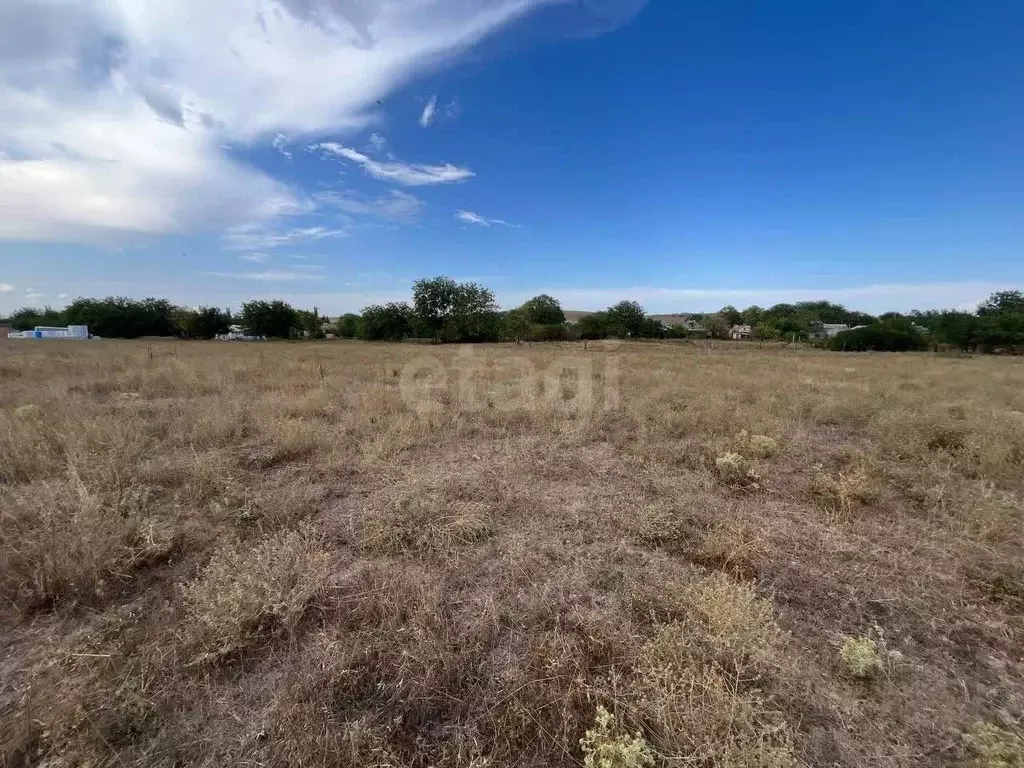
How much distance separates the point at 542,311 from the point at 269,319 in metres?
35.2

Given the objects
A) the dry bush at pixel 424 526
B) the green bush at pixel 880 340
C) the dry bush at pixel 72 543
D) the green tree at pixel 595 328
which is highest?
the green tree at pixel 595 328

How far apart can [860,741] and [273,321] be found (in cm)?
5962

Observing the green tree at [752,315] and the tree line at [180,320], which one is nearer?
the tree line at [180,320]

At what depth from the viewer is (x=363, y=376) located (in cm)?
1113

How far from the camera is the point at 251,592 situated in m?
2.30

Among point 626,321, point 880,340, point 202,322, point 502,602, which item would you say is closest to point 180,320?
point 202,322

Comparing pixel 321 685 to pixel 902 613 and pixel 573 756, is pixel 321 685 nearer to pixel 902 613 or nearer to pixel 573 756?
pixel 573 756

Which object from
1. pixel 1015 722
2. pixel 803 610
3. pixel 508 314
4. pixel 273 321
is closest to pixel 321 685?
pixel 803 610

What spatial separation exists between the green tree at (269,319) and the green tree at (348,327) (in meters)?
6.95

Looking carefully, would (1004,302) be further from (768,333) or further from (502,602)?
(502,602)

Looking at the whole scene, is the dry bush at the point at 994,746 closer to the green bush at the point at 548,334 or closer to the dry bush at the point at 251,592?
the dry bush at the point at 251,592

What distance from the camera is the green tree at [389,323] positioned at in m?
49.5

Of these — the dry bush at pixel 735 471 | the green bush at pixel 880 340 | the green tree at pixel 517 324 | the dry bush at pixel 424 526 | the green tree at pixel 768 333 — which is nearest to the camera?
the dry bush at pixel 424 526

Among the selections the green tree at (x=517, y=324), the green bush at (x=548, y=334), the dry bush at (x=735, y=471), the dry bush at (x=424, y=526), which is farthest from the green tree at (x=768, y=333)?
the dry bush at (x=424, y=526)
